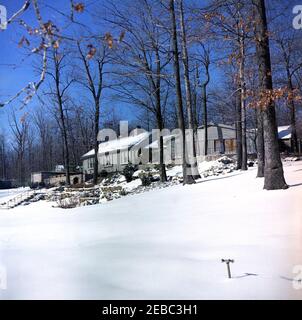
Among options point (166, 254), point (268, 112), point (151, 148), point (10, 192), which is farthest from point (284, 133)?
point (166, 254)

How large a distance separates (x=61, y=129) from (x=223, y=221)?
4320 millimetres

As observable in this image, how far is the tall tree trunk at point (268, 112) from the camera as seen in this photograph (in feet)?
23.6

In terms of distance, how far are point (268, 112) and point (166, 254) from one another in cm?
458

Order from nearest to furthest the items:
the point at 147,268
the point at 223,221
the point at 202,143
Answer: the point at 147,268
the point at 223,221
the point at 202,143

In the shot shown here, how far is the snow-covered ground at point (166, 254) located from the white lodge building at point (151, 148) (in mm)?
13722

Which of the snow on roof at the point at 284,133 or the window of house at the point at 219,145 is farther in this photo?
the snow on roof at the point at 284,133

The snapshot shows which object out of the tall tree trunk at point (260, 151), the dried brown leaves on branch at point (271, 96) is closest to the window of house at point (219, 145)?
the tall tree trunk at point (260, 151)

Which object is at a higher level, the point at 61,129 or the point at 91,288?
the point at 61,129

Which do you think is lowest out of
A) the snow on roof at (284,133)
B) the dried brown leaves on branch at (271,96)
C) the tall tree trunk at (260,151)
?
the tall tree trunk at (260,151)

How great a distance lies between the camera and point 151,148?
2886 cm

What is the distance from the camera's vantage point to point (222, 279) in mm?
3146

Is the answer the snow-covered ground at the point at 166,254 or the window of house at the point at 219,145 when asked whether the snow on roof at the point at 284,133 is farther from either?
the snow-covered ground at the point at 166,254
